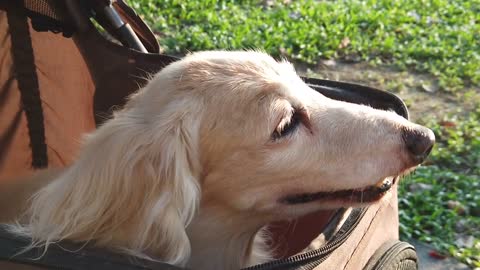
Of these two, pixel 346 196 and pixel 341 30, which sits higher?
pixel 346 196

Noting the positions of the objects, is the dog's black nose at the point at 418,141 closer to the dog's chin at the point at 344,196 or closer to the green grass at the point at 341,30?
the dog's chin at the point at 344,196

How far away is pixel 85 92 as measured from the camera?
10.7 ft

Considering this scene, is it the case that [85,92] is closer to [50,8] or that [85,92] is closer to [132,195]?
[50,8]

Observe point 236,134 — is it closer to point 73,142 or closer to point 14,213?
point 14,213

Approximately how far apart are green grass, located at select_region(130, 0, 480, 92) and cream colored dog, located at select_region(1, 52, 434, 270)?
117 inches

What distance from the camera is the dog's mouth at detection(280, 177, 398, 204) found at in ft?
7.33

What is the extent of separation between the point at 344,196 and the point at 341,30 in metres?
3.77

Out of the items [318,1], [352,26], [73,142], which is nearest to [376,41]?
[352,26]

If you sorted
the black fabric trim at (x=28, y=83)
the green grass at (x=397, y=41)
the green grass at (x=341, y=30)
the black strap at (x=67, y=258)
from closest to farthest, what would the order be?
the black strap at (x=67, y=258) < the black fabric trim at (x=28, y=83) < the green grass at (x=397, y=41) < the green grass at (x=341, y=30)

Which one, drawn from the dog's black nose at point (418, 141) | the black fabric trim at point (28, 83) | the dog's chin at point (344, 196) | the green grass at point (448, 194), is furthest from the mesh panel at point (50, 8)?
the green grass at point (448, 194)

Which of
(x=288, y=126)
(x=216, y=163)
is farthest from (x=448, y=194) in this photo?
(x=216, y=163)

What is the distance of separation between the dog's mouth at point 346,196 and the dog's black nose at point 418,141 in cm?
12

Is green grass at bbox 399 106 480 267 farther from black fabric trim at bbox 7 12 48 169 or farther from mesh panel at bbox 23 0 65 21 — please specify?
mesh panel at bbox 23 0 65 21

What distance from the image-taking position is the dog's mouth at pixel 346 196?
2.23 meters
